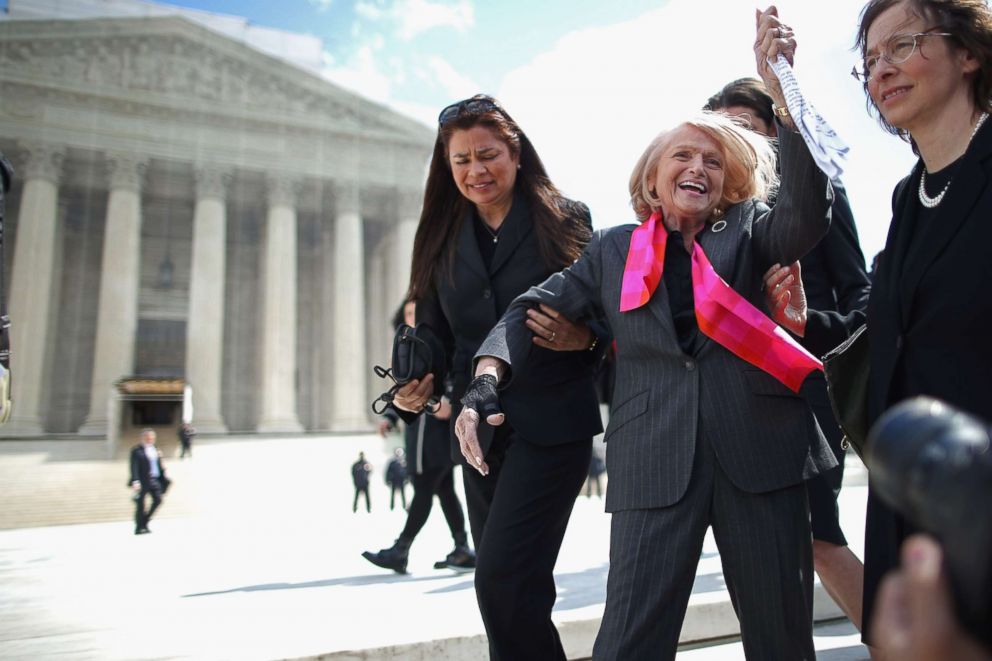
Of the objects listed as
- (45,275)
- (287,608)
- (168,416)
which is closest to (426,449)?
(287,608)

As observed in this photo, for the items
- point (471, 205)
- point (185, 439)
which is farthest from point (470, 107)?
point (185, 439)

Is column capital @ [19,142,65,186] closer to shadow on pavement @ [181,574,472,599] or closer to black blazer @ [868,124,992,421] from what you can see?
shadow on pavement @ [181,574,472,599]

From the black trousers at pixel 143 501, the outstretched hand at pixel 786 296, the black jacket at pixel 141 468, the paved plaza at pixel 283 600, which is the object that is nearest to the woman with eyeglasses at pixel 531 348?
the outstretched hand at pixel 786 296

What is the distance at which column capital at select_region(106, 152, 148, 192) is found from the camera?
91.9ft

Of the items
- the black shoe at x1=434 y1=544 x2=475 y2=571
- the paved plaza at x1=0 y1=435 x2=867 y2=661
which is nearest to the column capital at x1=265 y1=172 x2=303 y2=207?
the paved plaza at x1=0 y1=435 x2=867 y2=661

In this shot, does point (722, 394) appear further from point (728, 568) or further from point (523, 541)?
point (523, 541)

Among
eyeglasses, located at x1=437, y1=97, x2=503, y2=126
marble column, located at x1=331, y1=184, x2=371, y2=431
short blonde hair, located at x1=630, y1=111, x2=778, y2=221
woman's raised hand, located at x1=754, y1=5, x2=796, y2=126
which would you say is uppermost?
marble column, located at x1=331, y1=184, x2=371, y2=431

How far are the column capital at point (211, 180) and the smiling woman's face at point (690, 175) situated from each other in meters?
30.1

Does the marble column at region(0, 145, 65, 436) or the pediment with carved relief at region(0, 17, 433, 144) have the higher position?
the pediment with carved relief at region(0, 17, 433, 144)

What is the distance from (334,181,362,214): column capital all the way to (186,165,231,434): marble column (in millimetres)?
4506

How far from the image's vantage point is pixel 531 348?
2.36 meters

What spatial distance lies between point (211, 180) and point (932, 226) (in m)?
31.2

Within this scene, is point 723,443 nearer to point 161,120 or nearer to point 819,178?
point 819,178

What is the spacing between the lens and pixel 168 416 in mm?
24750
